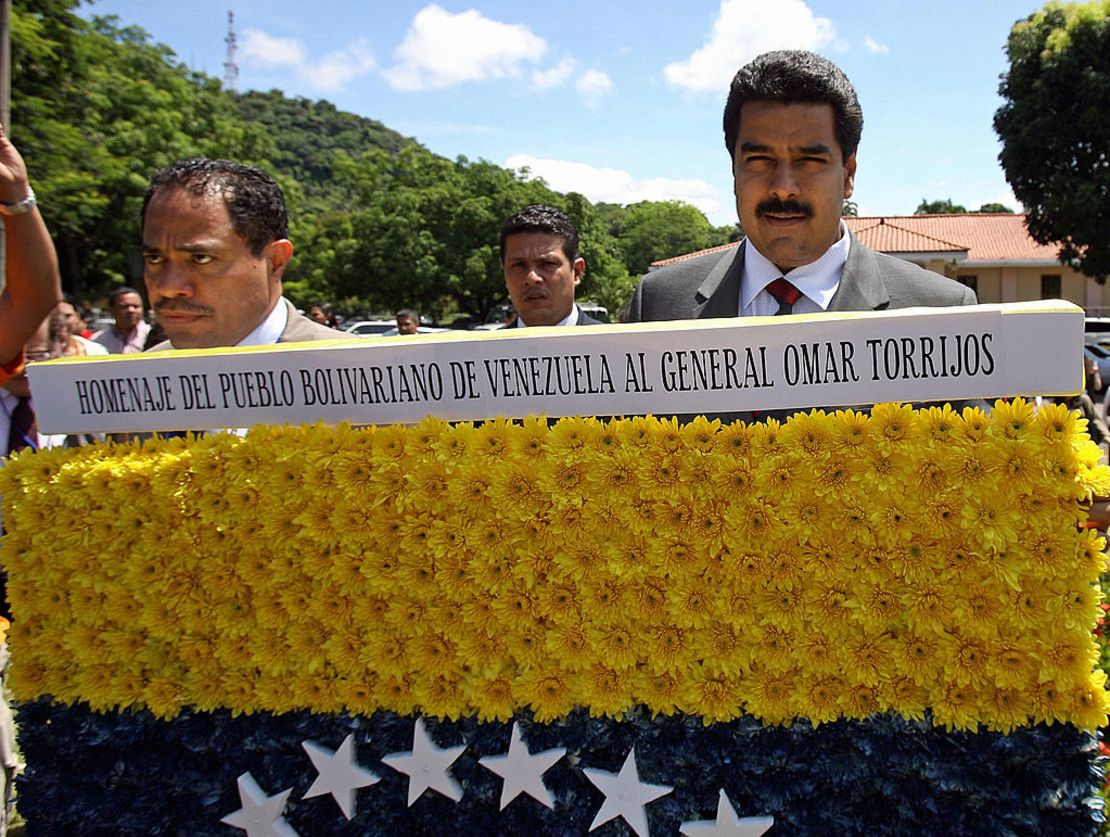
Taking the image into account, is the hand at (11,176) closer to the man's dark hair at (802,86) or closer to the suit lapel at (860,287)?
the man's dark hair at (802,86)

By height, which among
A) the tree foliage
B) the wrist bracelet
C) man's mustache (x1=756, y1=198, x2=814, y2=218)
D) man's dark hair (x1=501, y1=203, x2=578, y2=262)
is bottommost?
man's mustache (x1=756, y1=198, x2=814, y2=218)

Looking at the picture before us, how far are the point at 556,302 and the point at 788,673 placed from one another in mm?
2710

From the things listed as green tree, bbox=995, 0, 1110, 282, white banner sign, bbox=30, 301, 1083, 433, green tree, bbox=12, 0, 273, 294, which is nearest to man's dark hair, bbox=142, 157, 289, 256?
white banner sign, bbox=30, 301, 1083, 433

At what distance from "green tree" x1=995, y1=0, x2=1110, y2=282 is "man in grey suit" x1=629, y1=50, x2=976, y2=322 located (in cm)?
2047

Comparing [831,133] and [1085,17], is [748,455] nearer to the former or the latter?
[831,133]

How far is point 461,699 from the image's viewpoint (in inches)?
58.9

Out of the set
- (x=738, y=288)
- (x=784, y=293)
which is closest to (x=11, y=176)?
(x=738, y=288)

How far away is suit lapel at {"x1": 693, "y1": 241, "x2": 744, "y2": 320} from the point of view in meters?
2.04

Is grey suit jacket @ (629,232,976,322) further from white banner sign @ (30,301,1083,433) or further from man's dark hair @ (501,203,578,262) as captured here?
man's dark hair @ (501,203,578,262)

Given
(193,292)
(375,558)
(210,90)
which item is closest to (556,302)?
(193,292)

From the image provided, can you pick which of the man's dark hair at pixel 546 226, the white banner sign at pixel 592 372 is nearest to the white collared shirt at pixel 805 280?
the white banner sign at pixel 592 372

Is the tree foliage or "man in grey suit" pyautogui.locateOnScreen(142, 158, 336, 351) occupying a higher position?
the tree foliage

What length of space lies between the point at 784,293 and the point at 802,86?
17.7 inches

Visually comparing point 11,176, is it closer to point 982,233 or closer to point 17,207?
point 17,207
